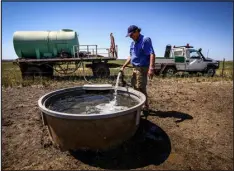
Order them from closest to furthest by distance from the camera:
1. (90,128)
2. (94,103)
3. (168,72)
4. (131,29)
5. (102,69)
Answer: (90,128), (131,29), (94,103), (102,69), (168,72)

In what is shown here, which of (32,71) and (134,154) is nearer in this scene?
(134,154)

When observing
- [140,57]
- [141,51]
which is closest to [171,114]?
[140,57]

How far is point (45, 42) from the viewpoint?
13.0 metres

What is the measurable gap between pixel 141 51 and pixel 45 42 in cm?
998

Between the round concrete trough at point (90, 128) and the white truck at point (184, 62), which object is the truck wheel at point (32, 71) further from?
the round concrete trough at point (90, 128)

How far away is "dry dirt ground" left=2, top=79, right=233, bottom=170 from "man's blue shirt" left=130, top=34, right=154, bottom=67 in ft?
4.56

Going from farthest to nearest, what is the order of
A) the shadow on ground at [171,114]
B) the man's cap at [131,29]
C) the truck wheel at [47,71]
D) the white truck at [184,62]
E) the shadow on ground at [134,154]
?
the white truck at [184,62]
the truck wheel at [47,71]
the shadow on ground at [171,114]
the man's cap at [131,29]
the shadow on ground at [134,154]

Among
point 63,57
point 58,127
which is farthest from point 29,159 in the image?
point 63,57

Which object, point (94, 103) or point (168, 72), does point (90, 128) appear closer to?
point (94, 103)

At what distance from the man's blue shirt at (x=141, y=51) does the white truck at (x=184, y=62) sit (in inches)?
362

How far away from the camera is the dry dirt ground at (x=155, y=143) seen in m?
3.45

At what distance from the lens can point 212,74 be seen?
1525cm

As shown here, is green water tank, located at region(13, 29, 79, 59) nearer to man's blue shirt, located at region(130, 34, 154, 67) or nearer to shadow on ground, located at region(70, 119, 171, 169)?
man's blue shirt, located at region(130, 34, 154, 67)

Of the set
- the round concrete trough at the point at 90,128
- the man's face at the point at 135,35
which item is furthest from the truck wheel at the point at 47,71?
the round concrete trough at the point at 90,128
